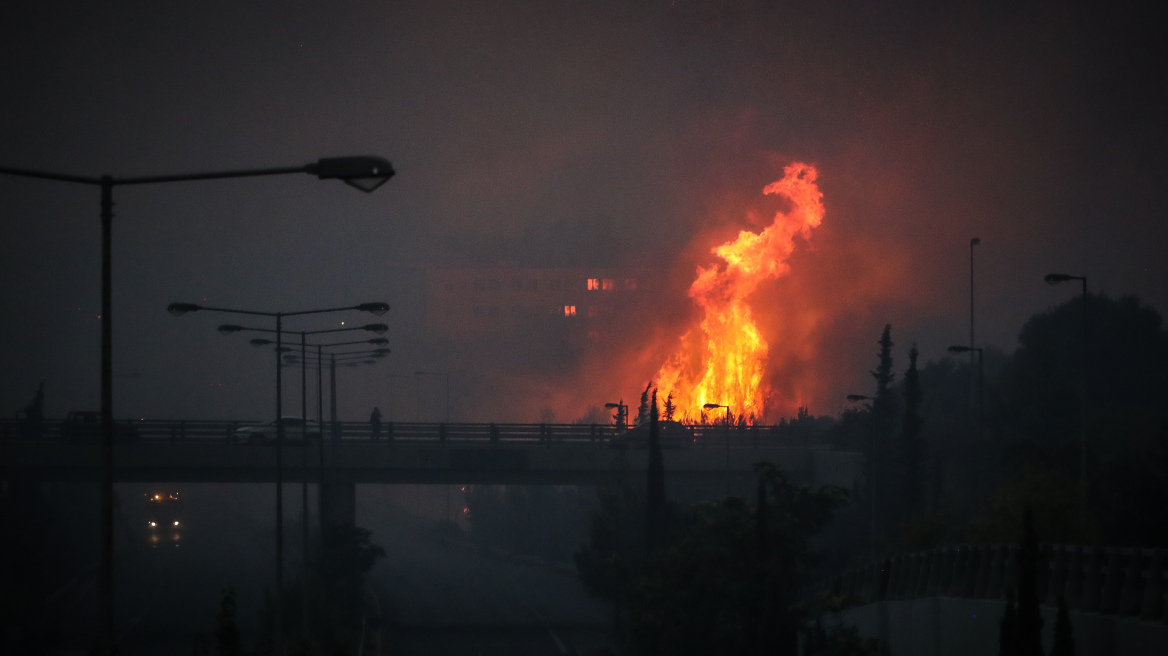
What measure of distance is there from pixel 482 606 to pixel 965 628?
39.2 m

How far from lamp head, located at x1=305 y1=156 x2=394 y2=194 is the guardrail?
39.2m

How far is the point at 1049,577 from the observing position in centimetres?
2447

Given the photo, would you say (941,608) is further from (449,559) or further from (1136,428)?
(449,559)

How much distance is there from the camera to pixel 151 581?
74.1 metres

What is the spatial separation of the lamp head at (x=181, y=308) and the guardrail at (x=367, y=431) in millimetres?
23565

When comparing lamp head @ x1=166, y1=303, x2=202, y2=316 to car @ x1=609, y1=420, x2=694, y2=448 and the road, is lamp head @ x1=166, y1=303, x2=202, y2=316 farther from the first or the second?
car @ x1=609, y1=420, x2=694, y2=448

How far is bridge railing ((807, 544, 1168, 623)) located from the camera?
21156 millimetres

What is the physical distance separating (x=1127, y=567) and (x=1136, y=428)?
40.2m

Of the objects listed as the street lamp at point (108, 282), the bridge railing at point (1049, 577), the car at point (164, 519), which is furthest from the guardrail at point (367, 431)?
the car at point (164, 519)

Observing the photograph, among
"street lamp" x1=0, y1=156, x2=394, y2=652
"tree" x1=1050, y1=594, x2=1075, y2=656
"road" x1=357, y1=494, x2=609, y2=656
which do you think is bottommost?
"road" x1=357, y1=494, x2=609, y2=656

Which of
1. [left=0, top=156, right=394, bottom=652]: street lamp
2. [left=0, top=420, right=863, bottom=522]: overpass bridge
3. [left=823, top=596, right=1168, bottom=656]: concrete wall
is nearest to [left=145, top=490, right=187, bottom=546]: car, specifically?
[left=0, top=420, right=863, bottom=522]: overpass bridge

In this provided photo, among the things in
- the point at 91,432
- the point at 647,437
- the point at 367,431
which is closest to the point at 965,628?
the point at 367,431

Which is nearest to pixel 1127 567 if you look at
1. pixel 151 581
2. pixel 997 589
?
pixel 997 589

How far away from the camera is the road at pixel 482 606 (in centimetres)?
4866
